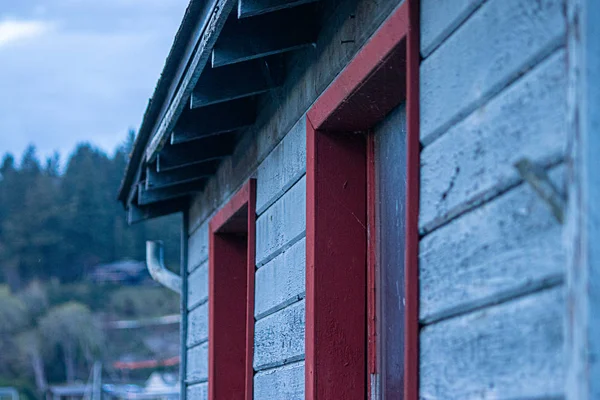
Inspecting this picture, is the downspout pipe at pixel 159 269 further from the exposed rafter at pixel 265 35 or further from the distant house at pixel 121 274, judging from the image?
the distant house at pixel 121 274

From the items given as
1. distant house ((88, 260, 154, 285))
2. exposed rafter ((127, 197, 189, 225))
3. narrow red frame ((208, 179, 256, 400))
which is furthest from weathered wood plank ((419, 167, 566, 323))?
distant house ((88, 260, 154, 285))

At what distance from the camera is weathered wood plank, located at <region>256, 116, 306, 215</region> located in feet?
10.7

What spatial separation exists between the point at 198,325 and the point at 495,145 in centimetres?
428

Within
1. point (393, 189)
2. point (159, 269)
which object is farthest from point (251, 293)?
point (159, 269)

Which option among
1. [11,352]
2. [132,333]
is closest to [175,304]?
[132,333]

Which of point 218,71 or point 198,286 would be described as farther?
point 198,286

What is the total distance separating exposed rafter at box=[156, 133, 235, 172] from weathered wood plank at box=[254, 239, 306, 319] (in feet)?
3.30

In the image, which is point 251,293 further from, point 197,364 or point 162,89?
point 197,364

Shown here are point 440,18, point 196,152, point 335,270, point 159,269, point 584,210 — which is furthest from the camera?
point 159,269

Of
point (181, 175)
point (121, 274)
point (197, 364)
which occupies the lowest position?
point (197, 364)

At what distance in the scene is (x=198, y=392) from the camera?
5734mm

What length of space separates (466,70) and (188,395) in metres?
4.68

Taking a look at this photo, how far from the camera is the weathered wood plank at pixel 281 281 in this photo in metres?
3.14

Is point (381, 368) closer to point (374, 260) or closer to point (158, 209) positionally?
point (374, 260)
